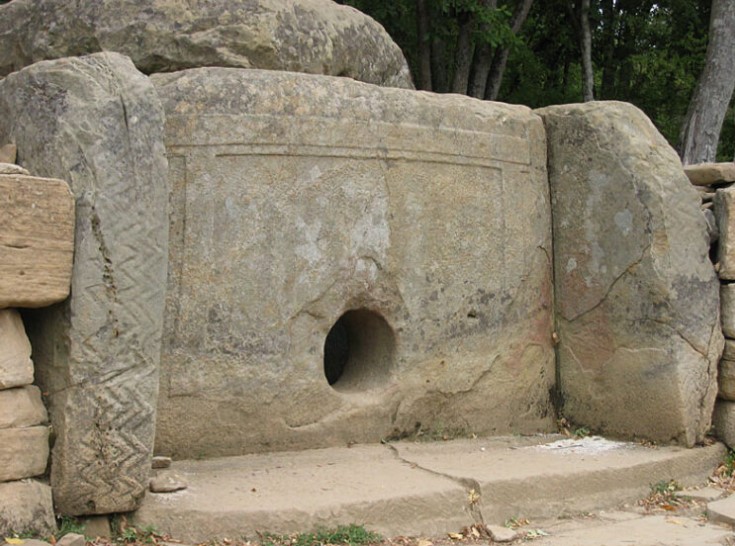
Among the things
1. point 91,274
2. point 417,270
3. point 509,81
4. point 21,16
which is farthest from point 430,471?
point 509,81

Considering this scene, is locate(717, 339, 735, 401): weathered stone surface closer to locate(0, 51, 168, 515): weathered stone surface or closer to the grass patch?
the grass patch

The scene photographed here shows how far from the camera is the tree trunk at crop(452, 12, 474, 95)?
9.19m

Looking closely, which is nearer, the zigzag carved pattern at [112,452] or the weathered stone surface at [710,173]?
the zigzag carved pattern at [112,452]

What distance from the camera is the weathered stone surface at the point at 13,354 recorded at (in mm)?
3596

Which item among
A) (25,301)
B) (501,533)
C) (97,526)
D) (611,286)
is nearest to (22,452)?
(97,526)


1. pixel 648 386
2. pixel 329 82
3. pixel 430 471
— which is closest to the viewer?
pixel 430 471

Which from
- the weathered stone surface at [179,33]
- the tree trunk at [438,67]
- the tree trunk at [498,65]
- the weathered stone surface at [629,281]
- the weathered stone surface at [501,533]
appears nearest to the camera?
the weathered stone surface at [501,533]

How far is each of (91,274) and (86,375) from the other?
37cm

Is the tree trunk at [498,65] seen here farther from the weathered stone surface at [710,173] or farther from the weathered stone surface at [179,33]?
the weathered stone surface at [179,33]

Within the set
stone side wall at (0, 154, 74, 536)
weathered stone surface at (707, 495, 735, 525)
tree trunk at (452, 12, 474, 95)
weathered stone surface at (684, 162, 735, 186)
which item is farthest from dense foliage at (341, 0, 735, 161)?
stone side wall at (0, 154, 74, 536)

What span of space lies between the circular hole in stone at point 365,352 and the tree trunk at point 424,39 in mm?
4481

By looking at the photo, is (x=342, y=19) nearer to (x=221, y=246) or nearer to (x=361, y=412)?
(x=221, y=246)

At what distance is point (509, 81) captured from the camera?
12375 millimetres

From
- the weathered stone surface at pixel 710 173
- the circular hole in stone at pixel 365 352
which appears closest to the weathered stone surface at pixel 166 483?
the circular hole in stone at pixel 365 352
